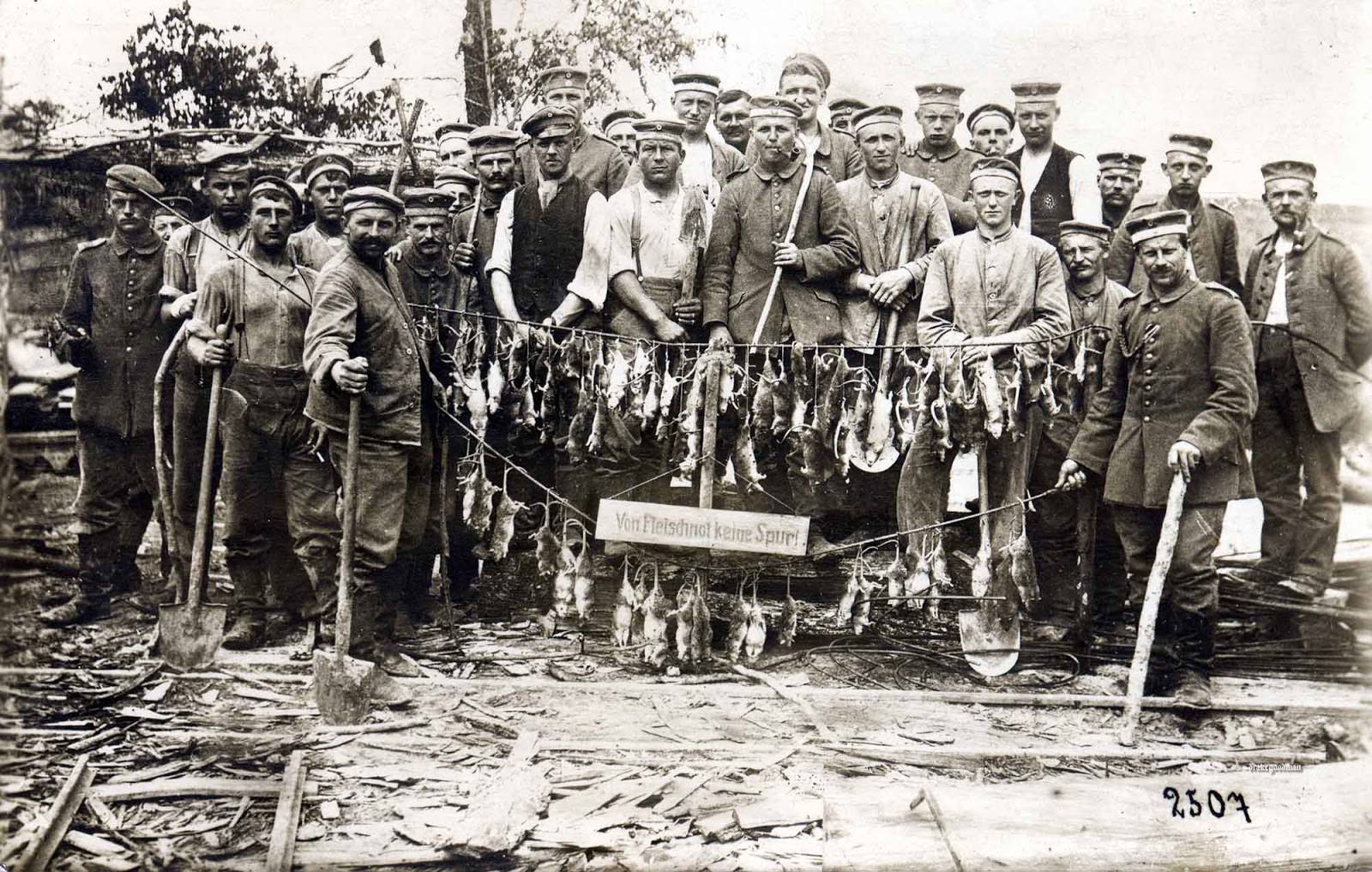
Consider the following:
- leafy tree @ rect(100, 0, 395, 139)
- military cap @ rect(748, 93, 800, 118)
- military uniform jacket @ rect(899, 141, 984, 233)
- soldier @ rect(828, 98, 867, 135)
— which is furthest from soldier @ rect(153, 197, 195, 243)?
military uniform jacket @ rect(899, 141, 984, 233)

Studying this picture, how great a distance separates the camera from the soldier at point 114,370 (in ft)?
17.4

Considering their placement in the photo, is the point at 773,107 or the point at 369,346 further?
the point at 773,107

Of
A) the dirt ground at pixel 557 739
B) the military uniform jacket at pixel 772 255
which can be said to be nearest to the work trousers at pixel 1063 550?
the dirt ground at pixel 557 739

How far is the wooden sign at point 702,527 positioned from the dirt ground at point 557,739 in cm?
31

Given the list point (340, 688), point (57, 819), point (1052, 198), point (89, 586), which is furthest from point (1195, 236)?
point (57, 819)

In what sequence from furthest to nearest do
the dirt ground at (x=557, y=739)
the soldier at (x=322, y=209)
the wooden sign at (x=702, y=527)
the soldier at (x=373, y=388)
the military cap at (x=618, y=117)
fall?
1. the military cap at (x=618, y=117)
2. the soldier at (x=322, y=209)
3. the wooden sign at (x=702, y=527)
4. the soldier at (x=373, y=388)
5. the dirt ground at (x=557, y=739)

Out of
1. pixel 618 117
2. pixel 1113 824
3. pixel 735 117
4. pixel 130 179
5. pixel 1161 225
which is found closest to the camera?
pixel 1113 824

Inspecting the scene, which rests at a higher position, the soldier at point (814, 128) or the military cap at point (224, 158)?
the soldier at point (814, 128)

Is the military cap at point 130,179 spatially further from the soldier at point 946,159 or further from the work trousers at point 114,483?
the soldier at point 946,159

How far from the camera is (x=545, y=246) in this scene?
5484 mm

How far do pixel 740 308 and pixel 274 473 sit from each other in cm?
→ 232

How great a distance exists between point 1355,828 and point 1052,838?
54.3 inches

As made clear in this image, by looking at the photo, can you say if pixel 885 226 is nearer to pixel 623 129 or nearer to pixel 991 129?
pixel 991 129

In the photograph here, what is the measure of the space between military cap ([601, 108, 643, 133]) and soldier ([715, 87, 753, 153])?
0.41 metres
